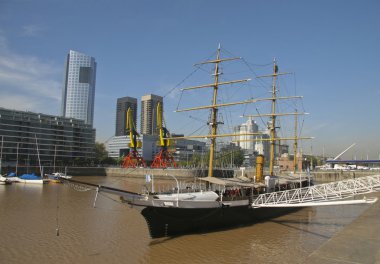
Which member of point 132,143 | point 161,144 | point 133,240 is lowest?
point 133,240

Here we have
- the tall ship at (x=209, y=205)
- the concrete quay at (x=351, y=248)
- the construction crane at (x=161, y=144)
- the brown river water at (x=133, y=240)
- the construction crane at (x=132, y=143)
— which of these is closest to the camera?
the concrete quay at (x=351, y=248)

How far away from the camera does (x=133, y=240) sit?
2003cm

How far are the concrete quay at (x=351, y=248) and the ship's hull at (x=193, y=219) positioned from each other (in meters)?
6.89

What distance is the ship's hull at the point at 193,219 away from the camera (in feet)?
64.4

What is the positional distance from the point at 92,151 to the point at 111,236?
425ft

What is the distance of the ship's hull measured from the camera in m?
19.6

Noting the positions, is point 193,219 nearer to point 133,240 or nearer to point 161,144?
point 133,240

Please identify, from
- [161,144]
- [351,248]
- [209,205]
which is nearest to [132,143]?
[161,144]

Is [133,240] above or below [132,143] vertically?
below

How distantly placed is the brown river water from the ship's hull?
0.56m

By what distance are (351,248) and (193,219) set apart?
9071 mm

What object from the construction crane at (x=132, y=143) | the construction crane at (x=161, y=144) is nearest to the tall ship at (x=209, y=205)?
the construction crane at (x=161, y=144)

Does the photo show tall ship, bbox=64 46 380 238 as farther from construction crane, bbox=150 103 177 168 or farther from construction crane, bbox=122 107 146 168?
construction crane, bbox=122 107 146 168

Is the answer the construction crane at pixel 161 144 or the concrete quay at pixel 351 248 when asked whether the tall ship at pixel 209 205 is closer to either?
the concrete quay at pixel 351 248
